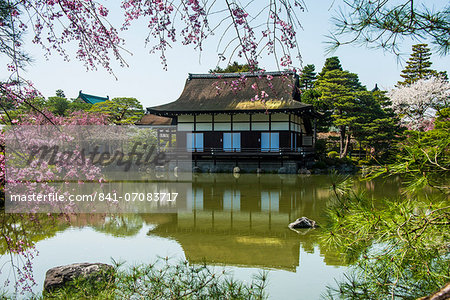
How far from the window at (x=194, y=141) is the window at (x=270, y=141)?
318cm

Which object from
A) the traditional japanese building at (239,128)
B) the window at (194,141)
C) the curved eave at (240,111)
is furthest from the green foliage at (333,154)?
the window at (194,141)

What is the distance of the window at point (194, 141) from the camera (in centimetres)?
1884

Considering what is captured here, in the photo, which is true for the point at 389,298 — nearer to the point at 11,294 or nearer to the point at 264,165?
the point at 11,294

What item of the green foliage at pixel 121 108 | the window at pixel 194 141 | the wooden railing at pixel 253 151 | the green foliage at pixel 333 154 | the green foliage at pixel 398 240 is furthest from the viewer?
the green foliage at pixel 121 108

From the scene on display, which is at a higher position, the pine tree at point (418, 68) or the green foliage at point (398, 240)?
the pine tree at point (418, 68)

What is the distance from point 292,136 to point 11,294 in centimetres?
1598

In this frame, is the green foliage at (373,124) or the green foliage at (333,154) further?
the green foliage at (333,154)

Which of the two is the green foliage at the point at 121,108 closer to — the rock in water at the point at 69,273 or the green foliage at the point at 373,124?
the green foliage at the point at 373,124

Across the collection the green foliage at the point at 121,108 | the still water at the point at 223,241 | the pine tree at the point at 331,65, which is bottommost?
the still water at the point at 223,241

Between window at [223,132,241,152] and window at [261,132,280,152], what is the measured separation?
1.20 metres

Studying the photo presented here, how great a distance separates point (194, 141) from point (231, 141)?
195 cm

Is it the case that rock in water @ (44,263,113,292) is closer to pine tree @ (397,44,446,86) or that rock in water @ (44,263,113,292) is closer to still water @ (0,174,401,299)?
still water @ (0,174,401,299)

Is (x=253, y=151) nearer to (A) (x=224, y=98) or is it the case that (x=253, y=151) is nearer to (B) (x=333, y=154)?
(A) (x=224, y=98)

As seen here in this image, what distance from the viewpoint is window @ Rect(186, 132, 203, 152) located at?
18.8m
